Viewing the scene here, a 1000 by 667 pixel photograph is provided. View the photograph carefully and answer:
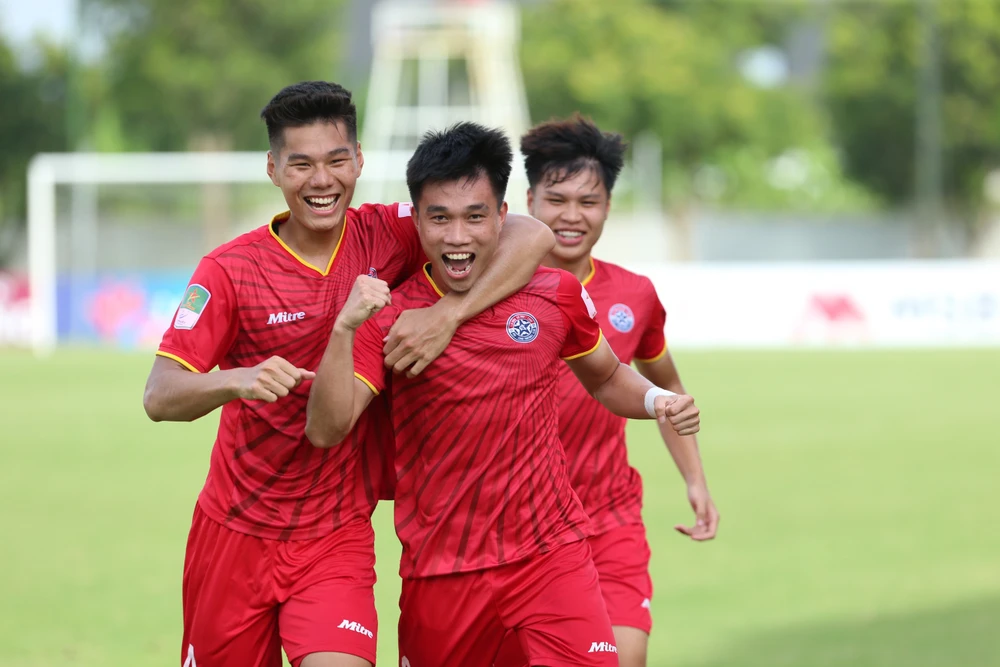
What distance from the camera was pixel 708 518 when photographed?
17.6ft

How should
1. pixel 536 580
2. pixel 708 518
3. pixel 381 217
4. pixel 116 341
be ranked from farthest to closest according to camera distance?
pixel 116 341 < pixel 708 518 < pixel 381 217 < pixel 536 580

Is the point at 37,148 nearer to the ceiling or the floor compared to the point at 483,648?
nearer to the ceiling

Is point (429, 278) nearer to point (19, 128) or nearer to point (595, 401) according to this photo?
point (595, 401)

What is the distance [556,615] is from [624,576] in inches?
40.8

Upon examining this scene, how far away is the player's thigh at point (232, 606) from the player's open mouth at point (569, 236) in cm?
169

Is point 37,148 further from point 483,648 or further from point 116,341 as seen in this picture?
point 483,648

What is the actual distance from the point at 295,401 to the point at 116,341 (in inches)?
959

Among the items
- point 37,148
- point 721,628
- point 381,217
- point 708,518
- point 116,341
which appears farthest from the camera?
point 37,148

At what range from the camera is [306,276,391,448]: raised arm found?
3.94 metres

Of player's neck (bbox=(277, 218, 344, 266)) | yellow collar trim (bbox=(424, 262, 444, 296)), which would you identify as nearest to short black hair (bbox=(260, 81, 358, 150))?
player's neck (bbox=(277, 218, 344, 266))

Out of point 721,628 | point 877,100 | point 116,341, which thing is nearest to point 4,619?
point 721,628

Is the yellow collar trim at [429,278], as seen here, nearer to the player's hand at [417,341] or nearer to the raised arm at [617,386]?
the player's hand at [417,341]

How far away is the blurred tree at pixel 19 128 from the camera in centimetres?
3962

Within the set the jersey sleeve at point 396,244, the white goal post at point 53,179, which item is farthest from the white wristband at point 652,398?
the white goal post at point 53,179
